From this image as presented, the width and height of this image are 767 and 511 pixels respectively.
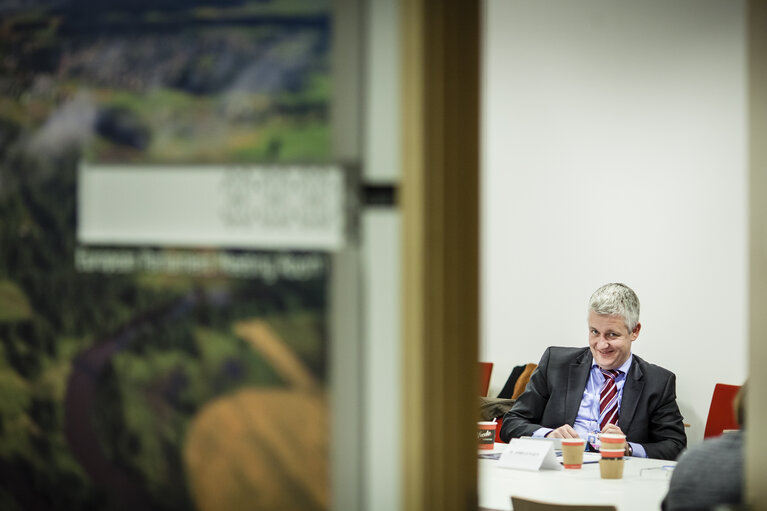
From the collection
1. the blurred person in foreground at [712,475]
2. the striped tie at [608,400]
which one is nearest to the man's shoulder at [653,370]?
the striped tie at [608,400]

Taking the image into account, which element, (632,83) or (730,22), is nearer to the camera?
(730,22)


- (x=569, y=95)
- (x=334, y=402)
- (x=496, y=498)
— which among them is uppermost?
(x=569, y=95)

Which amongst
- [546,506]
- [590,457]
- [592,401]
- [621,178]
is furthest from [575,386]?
[621,178]

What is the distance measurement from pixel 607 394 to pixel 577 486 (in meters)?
1.26

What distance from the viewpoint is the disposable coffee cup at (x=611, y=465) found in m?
3.88

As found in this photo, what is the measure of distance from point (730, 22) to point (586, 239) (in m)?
1.96

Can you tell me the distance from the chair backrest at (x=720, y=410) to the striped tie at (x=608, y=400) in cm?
134

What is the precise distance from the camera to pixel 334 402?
1946 mm

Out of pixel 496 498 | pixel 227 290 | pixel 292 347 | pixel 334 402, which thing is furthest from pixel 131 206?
pixel 496 498

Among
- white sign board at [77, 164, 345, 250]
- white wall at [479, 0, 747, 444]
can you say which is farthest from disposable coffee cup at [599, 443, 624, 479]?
white wall at [479, 0, 747, 444]

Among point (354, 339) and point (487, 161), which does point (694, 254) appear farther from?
point (354, 339)

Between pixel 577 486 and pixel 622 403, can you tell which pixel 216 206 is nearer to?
pixel 577 486

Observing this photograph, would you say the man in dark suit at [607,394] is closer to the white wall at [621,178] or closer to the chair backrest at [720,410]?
the chair backrest at [720,410]

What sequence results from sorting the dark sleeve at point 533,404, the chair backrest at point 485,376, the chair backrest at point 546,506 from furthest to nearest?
1. the chair backrest at point 485,376
2. the dark sleeve at point 533,404
3. the chair backrest at point 546,506
